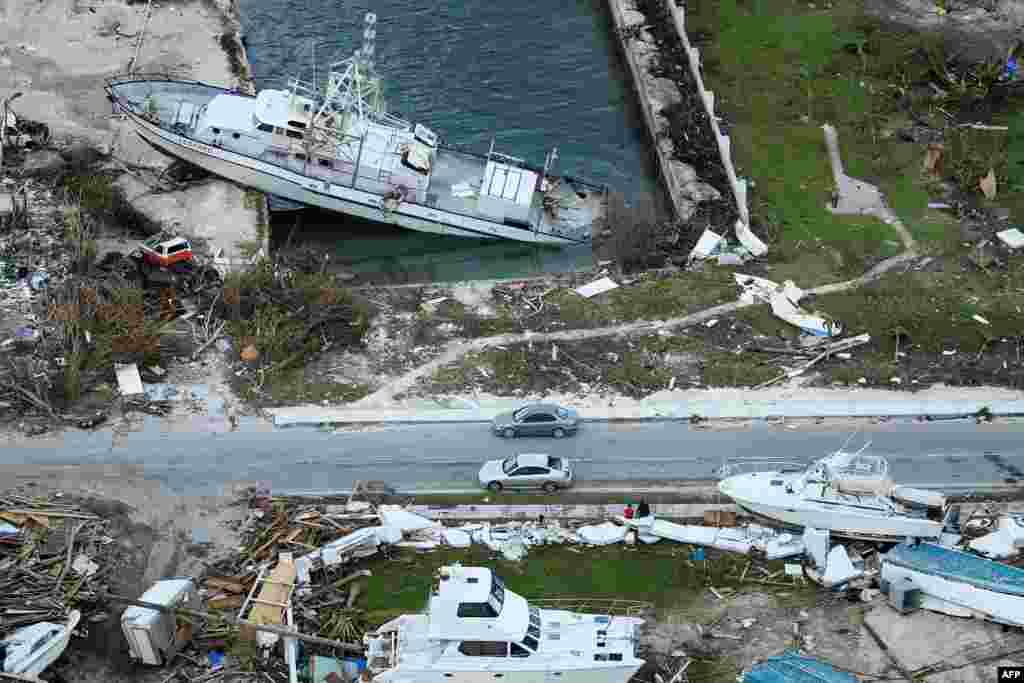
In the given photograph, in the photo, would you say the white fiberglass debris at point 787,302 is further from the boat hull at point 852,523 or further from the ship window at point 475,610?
the ship window at point 475,610

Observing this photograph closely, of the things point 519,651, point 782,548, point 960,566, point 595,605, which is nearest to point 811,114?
point 782,548

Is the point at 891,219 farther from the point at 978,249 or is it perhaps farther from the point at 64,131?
the point at 64,131

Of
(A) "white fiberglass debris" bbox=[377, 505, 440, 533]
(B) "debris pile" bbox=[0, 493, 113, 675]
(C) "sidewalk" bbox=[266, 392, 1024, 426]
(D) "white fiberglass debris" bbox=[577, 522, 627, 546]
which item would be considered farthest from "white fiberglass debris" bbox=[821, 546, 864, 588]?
(B) "debris pile" bbox=[0, 493, 113, 675]

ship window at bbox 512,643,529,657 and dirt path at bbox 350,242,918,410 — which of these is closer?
ship window at bbox 512,643,529,657

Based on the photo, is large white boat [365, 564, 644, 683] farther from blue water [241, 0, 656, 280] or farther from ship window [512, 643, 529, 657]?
blue water [241, 0, 656, 280]

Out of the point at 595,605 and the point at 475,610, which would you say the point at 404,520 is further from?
the point at 475,610
